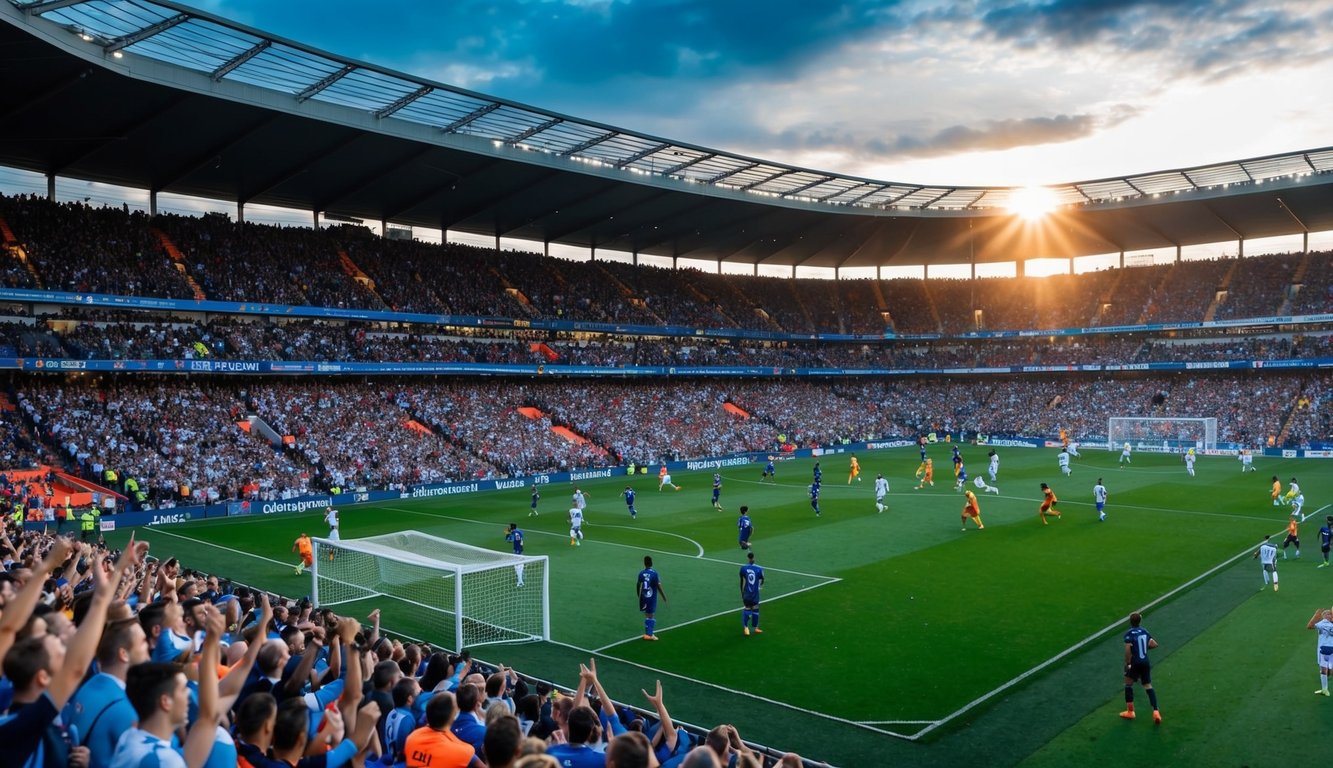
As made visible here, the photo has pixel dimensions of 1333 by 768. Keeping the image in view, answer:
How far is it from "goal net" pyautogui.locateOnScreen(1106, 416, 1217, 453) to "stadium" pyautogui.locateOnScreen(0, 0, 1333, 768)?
1.41ft

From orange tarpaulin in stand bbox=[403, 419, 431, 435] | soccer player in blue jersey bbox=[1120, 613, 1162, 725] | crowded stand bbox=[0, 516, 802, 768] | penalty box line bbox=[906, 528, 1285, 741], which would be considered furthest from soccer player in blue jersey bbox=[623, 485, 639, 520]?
crowded stand bbox=[0, 516, 802, 768]

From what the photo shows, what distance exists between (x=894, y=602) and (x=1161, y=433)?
2000 inches

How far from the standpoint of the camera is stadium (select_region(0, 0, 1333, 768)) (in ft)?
34.9

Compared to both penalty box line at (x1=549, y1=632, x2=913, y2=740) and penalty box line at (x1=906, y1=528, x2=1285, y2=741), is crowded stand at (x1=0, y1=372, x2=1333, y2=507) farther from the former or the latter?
penalty box line at (x1=906, y1=528, x2=1285, y2=741)

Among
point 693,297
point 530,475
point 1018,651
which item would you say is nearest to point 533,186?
point 530,475

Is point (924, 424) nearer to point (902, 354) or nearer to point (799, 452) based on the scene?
point (902, 354)

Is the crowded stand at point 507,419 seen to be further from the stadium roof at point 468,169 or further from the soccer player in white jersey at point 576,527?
the soccer player in white jersey at point 576,527

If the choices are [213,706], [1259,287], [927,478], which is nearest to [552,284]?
[927,478]

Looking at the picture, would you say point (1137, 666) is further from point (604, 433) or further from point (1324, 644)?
point (604, 433)

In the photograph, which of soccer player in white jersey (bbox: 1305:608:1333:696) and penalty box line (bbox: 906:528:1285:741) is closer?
penalty box line (bbox: 906:528:1285:741)

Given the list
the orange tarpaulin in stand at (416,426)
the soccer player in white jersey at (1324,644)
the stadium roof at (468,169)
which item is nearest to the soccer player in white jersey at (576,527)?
the soccer player in white jersey at (1324,644)

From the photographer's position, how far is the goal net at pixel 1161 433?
5703 centimetres

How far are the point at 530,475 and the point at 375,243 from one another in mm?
19284

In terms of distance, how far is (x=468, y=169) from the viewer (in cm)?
4738
